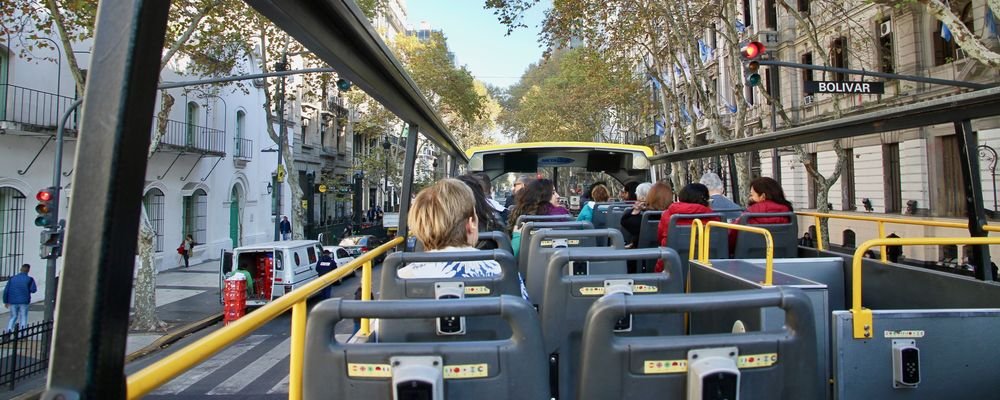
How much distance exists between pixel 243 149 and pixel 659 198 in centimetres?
2492

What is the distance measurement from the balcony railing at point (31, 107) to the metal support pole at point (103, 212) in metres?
17.0

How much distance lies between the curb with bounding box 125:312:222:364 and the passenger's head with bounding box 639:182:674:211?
988cm

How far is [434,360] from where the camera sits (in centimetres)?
180

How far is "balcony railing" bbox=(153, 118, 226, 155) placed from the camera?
69.2 ft

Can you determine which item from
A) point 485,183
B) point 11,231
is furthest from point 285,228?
point 485,183

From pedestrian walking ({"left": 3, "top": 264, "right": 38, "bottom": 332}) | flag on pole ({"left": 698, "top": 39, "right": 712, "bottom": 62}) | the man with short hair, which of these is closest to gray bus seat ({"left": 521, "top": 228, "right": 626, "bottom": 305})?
the man with short hair

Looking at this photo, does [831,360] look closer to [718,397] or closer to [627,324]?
[627,324]

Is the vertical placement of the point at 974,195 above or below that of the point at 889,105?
below

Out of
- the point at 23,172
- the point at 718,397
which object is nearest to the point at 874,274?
the point at 718,397

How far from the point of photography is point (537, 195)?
22.7ft

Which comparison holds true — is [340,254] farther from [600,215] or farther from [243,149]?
[600,215]

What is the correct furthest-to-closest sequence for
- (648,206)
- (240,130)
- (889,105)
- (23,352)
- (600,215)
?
(240,130) < (889,105) < (23,352) < (600,215) < (648,206)

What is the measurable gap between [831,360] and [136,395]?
2953mm

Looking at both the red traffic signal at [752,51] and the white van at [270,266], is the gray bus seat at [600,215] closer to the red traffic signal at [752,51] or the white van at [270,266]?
the red traffic signal at [752,51]
